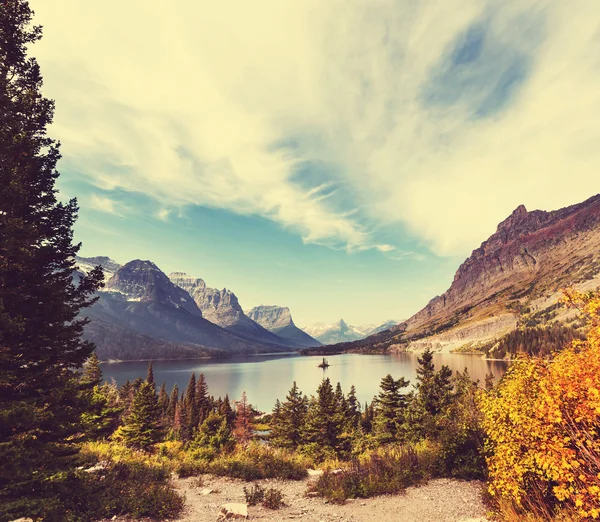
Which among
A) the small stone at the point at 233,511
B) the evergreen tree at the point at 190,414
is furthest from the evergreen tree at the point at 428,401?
the evergreen tree at the point at 190,414

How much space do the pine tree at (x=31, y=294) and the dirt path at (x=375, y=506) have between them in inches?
245

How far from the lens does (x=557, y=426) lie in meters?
10.3

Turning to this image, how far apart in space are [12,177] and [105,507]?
12957 mm

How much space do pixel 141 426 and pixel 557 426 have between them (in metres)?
50.8

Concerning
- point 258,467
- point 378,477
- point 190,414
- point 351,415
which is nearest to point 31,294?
point 258,467

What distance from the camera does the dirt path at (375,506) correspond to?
13.4 metres

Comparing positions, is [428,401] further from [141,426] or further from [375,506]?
[141,426]

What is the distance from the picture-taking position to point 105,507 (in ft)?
41.5

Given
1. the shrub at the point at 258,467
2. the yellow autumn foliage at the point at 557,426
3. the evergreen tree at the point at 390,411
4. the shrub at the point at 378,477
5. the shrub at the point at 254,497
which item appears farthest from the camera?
the evergreen tree at the point at 390,411

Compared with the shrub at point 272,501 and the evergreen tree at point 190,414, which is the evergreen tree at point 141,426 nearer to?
the evergreen tree at point 190,414

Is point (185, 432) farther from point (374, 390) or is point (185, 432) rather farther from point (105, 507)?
point (374, 390)

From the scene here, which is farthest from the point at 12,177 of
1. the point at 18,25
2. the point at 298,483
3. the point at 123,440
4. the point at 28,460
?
the point at 123,440

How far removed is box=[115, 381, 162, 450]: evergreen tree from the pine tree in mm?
37243

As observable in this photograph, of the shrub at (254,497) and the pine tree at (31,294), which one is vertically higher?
the pine tree at (31,294)
